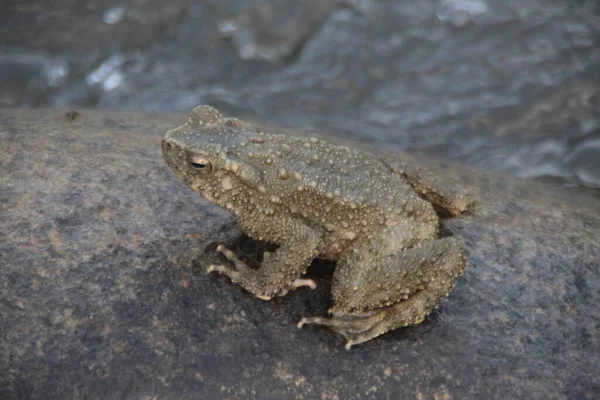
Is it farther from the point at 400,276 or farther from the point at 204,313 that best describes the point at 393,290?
the point at 204,313

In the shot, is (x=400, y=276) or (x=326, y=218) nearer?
(x=400, y=276)

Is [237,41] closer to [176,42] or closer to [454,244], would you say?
[176,42]

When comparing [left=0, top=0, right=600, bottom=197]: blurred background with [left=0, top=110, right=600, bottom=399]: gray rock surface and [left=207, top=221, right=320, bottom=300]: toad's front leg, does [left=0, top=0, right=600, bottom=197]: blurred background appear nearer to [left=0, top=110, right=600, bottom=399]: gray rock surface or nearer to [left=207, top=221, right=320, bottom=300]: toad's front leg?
[left=0, top=110, right=600, bottom=399]: gray rock surface

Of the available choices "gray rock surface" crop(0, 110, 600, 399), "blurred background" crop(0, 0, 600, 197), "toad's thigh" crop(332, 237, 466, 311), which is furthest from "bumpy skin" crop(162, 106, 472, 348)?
"blurred background" crop(0, 0, 600, 197)

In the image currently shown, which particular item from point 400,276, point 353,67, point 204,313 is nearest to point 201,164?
point 204,313

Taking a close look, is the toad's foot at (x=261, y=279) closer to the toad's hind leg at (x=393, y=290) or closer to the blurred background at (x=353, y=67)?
the toad's hind leg at (x=393, y=290)

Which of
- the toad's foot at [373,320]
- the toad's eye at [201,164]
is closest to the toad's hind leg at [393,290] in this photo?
the toad's foot at [373,320]

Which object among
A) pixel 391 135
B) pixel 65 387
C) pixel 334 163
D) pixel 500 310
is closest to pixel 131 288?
pixel 65 387

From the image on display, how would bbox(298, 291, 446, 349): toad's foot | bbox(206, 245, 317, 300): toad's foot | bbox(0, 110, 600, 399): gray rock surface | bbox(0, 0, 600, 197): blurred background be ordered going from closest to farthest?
bbox(0, 110, 600, 399): gray rock surface
bbox(298, 291, 446, 349): toad's foot
bbox(206, 245, 317, 300): toad's foot
bbox(0, 0, 600, 197): blurred background
